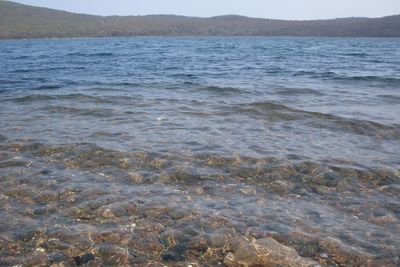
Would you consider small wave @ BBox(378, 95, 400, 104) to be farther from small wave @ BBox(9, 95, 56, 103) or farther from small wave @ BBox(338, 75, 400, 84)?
small wave @ BBox(9, 95, 56, 103)

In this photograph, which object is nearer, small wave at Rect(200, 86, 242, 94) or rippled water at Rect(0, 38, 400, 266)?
rippled water at Rect(0, 38, 400, 266)

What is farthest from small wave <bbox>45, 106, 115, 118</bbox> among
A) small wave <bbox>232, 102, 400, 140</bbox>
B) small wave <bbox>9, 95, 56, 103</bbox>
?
small wave <bbox>232, 102, 400, 140</bbox>

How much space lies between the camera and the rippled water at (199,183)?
220 inches

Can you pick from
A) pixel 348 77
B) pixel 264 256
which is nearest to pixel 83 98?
pixel 264 256

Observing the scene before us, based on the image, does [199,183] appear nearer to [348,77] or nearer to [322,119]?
[322,119]

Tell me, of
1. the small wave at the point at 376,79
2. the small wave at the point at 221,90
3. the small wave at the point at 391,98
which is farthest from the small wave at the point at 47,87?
the small wave at the point at 376,79

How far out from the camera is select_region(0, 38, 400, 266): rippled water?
5.58 meters

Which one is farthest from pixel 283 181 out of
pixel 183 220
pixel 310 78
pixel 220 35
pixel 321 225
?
pixel 220 35

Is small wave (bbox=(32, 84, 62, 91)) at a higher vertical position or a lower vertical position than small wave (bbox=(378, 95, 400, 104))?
lower

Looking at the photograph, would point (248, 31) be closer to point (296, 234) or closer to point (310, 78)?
point (310, 78)

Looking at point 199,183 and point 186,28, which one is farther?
point 186,28

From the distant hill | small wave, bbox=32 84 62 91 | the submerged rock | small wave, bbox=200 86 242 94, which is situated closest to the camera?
the submerged rock

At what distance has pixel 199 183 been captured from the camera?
308 inches

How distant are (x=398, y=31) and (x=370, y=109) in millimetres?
144553
